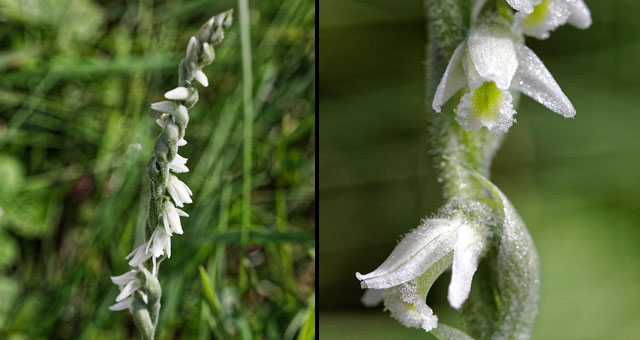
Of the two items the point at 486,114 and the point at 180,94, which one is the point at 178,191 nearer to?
the point at 180,94

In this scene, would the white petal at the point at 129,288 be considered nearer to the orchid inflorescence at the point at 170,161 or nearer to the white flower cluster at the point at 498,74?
the orchid inflorescence at the point at 170,161

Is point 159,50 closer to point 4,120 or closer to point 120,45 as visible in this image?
point 120,45

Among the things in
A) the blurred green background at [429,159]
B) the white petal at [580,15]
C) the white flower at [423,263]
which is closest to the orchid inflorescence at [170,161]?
the white flower at [423,263]

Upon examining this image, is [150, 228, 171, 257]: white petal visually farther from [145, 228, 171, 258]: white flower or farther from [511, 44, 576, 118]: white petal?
[511, 44, 576, 118]: white petal

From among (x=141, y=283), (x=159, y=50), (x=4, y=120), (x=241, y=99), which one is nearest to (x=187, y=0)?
(x=159, y=50)

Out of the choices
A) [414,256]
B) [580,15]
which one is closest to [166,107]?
[414,256]

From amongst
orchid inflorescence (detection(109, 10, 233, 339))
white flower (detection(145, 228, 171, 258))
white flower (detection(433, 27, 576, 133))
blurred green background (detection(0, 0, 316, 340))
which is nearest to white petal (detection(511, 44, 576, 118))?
white flower (detection(433, 27, 576, 133))
